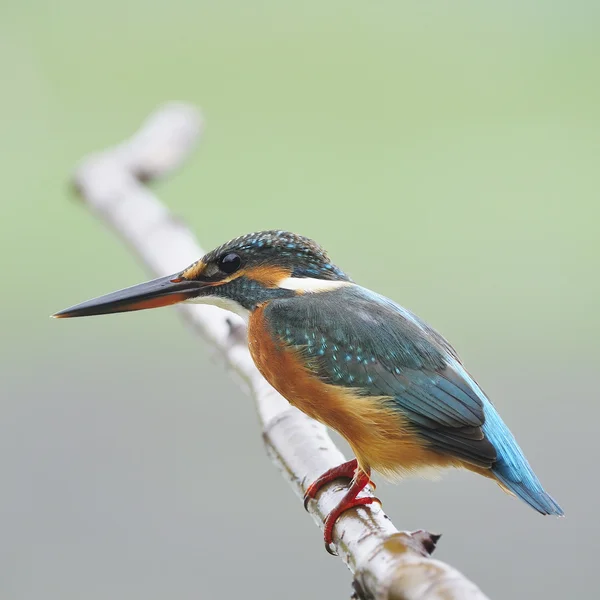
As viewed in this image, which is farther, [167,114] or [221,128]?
[221,128]

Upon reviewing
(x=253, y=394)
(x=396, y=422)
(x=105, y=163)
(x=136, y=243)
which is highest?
(x=105, y=163)

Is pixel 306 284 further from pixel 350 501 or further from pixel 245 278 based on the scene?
pixel 350 501

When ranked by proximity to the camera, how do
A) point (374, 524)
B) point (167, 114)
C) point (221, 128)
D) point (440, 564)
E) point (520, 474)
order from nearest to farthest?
point (440, 564) → point (374, 524) → point (520, 474) → point (167, 114) → point (221, 128)

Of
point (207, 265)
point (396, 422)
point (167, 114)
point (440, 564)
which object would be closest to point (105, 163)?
point (167, 114)

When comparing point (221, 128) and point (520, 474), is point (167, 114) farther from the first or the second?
point (221, 128)

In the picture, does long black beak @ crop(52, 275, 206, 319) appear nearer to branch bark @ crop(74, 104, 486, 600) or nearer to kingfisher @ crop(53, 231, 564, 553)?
kingfisher @ crop(53, 231, 564, 553)

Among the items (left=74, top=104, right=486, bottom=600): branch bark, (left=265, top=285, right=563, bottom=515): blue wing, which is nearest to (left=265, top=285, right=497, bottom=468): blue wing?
(left=265, top=285, right=563, bottom=515): blue wing
